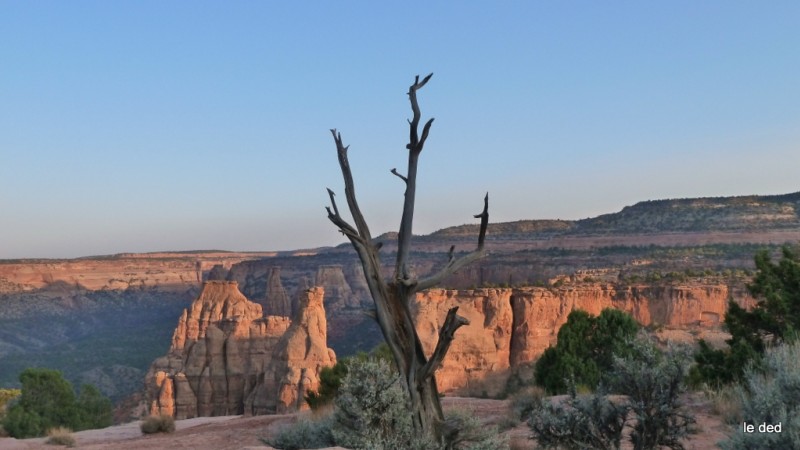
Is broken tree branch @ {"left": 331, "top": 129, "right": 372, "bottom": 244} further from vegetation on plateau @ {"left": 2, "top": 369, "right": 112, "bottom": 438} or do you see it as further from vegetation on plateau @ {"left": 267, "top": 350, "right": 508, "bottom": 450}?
vegetation on plateau @ {"left": 2, "top": 369, "right": 112, "bottom": 438}

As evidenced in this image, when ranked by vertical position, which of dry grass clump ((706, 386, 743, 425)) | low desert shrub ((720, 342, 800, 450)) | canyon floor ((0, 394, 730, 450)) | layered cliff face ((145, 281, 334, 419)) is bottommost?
layered cliff face ((145, 281, 334, 419))

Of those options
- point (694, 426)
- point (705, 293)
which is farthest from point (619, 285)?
point (694, 426)

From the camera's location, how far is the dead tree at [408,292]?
9344mm

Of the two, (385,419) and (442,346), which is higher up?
(442,346)

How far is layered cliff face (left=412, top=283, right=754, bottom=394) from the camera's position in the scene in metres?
52.9

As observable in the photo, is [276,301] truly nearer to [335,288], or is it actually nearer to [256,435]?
[335,288]

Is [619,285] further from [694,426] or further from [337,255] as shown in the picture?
[337,255]

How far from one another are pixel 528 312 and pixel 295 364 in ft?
56.4

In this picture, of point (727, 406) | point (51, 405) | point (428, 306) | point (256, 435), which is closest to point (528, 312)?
point (428, 306)

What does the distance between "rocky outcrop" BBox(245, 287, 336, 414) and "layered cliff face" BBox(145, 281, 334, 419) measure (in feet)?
0.34

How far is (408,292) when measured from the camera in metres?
9.56

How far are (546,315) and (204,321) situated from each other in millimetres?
26178

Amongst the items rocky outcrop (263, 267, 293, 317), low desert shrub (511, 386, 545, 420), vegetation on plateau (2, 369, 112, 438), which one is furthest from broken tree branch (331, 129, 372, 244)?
rocky outcrop (263, 267, 293, 317)

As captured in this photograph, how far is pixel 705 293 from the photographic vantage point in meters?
53.1
